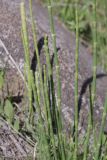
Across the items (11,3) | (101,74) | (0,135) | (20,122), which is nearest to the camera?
(0,135)

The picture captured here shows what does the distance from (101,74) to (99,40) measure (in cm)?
66

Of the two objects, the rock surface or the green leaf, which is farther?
the rock surface

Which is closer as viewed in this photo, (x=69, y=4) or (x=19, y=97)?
(x=19, y=97)

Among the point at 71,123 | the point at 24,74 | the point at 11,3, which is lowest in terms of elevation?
the point at 71,123

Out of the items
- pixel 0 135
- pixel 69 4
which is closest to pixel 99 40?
pixel 69 4

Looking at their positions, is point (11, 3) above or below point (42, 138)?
above

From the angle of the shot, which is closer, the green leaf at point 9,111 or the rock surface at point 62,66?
the green leaf at point 9,111

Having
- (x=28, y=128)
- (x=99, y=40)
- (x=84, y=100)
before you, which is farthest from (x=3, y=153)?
(x=99, y=40)

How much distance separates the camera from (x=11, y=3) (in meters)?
2.06

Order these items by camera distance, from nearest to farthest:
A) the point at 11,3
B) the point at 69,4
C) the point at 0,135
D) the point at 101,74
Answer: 1. the point at 0,135
2. the point at 11,3
3. the point at 101,74
4. the point at 69,4

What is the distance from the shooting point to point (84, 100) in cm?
190

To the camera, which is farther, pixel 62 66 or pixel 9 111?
pixel 62 66

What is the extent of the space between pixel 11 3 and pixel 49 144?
0.76 m

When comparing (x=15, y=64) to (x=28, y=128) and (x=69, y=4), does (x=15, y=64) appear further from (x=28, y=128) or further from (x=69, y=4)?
(x=69, y=4)
